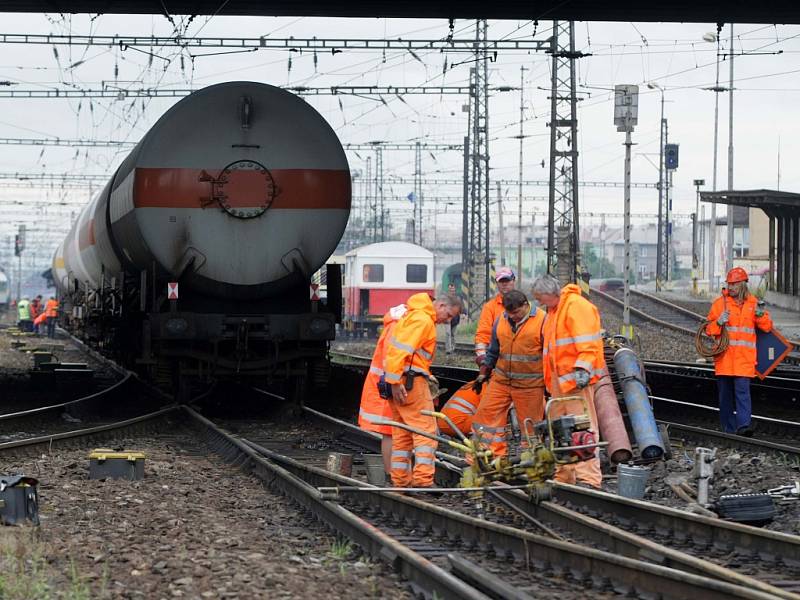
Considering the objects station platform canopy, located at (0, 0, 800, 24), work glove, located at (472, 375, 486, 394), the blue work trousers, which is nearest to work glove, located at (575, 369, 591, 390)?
work glove, located at (472, 375, 486, 394)

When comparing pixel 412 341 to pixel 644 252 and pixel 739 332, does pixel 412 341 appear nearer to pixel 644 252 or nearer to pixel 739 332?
pixel 739 332

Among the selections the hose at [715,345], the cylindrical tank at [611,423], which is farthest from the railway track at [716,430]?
the cylindrical tank at [611,423]

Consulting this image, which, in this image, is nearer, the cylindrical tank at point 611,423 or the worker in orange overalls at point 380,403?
the worker in orange overalls at point 380,403

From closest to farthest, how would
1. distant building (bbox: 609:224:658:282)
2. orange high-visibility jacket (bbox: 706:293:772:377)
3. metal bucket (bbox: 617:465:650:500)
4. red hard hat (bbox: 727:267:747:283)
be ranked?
metal bucket (bbox: 617:465:650:500) → red hard hat (bbox: 727:267:747:283) → orange high-visibility jacket (bbox: 706:293:772:377) → distant building (bbox: 609:224:658:282)

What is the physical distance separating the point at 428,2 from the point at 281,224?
21.3 feet

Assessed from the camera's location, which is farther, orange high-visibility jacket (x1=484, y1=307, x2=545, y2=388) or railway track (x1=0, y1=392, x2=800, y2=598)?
orange high-visibility jacket (x1=484, y1=307, x2=545, y2=388)

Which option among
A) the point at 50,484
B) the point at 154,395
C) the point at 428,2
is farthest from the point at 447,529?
the point at 428,2

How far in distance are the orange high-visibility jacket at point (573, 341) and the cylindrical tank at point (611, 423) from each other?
616 mm

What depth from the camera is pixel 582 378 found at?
8.91m

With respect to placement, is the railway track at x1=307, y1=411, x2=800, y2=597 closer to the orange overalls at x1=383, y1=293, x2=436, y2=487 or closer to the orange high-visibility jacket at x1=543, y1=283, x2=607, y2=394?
the orange overalls at x1=383, y1=293, x2=436, y2=487

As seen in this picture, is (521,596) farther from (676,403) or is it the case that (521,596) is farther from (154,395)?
(154,395)

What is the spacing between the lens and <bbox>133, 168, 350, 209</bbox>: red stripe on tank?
1464 cm

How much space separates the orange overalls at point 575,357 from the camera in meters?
9.06

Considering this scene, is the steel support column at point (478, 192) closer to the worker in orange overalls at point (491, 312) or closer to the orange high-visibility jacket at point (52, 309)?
the orange high-visibility jacket at point (52, 309)
